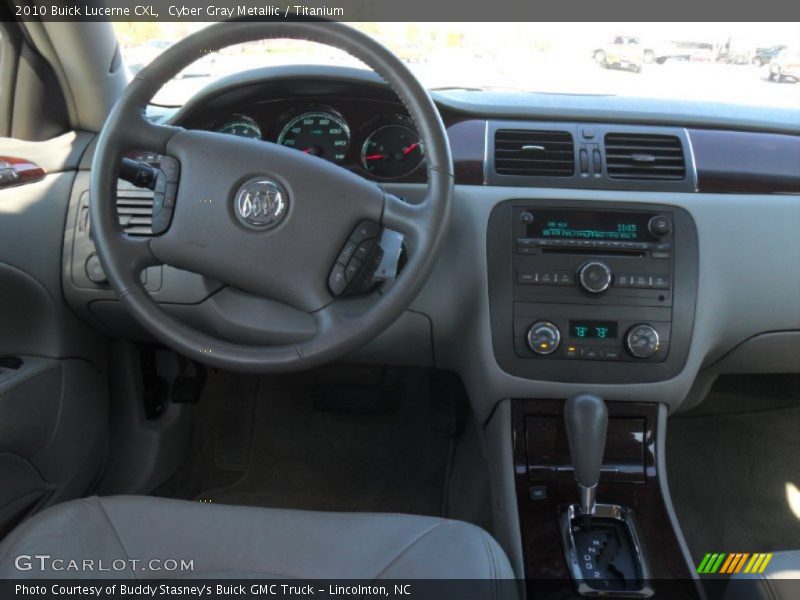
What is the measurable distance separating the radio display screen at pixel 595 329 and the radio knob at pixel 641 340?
4cm

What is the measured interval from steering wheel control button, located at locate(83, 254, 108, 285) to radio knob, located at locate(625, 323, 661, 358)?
123cm

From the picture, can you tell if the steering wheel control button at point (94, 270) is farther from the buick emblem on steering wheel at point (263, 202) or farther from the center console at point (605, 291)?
the center console at point (605, 291)

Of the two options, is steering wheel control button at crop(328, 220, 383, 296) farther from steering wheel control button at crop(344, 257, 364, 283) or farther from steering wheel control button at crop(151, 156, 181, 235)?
steering wheel control button at crop(151, 156, 181, 235)

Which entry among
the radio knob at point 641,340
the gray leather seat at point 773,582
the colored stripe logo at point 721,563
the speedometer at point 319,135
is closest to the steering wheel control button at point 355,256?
the speedometer at point 319,135

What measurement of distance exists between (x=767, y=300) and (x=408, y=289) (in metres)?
0.99

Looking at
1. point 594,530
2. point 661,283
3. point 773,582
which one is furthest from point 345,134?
point 773,582

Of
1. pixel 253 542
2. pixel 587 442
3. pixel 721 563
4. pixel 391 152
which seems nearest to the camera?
pixel 253 542

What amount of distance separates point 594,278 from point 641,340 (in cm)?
18

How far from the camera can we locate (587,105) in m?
1.85

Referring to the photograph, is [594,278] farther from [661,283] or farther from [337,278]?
[337,278]

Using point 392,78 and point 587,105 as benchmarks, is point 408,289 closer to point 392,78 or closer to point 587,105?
point 392,78

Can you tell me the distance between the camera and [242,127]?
1843 millimetres

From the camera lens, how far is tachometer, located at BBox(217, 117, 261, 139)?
184 centimetres

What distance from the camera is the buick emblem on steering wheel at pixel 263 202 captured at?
4.59 ft
